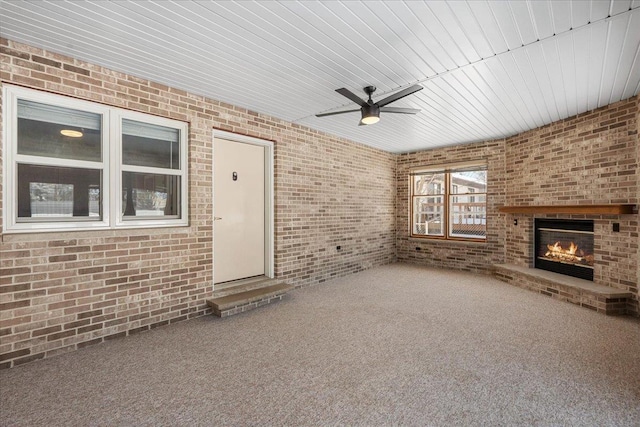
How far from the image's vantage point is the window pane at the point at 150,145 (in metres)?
3.50

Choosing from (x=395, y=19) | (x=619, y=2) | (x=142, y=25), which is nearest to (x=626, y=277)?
(x=619, y=2)

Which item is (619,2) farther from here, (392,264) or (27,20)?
(392,264)

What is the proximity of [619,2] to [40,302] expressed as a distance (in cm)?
527

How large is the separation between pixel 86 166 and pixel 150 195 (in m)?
0.68

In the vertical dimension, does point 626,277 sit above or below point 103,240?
below

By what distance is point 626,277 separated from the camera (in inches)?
165

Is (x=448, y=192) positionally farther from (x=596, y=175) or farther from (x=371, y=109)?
(x=371, y=109)

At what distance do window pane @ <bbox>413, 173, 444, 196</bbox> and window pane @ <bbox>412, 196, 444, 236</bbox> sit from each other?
150 mm

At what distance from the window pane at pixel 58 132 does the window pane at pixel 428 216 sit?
6.52 meters

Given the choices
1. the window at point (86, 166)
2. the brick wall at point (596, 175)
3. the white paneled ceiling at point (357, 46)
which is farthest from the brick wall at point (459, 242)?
the window at point (86, 166)

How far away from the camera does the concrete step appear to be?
3.95 metres

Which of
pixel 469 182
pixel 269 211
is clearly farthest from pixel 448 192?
pixel 269 211

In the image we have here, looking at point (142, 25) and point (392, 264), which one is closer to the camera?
point (142, 25)

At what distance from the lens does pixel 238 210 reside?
4738mm
